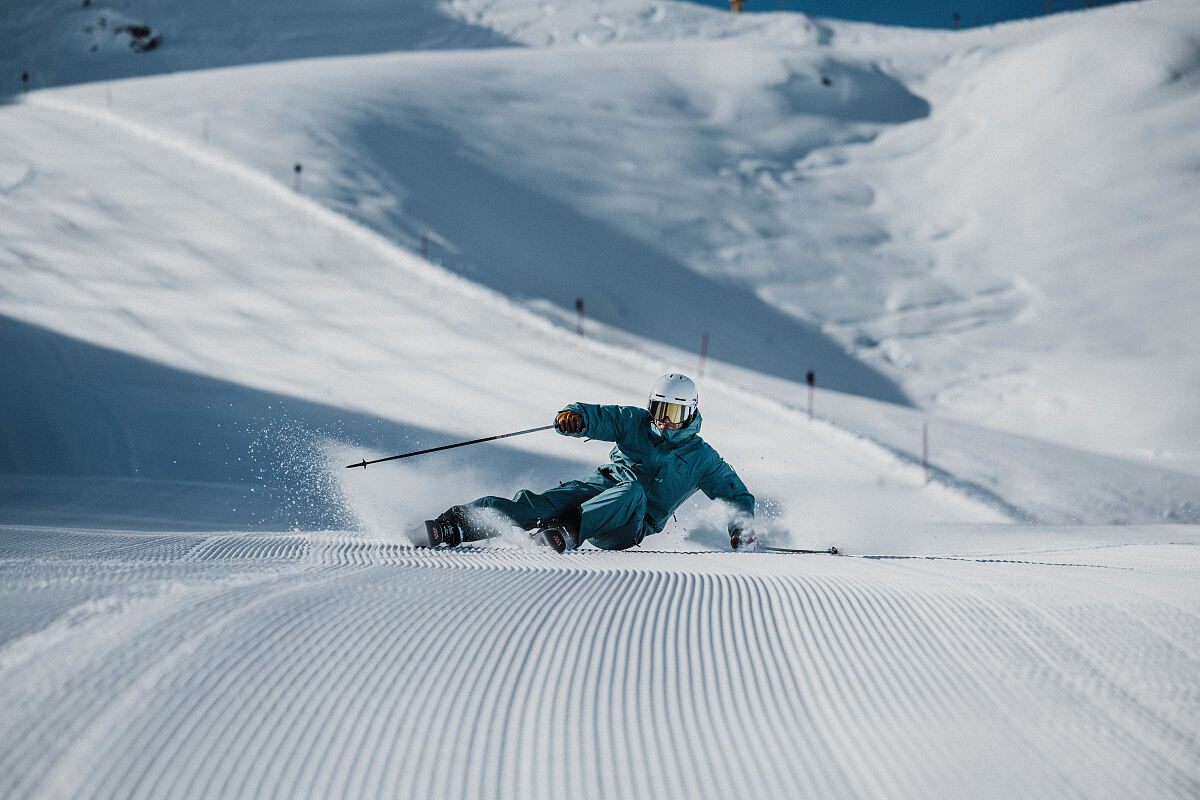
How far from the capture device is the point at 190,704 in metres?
1.75

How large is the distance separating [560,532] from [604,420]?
0.66m

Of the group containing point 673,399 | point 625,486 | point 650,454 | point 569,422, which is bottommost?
point 625,486

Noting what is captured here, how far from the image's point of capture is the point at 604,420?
14.3ft

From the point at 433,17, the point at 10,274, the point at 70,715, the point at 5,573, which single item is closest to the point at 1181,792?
the point at 70,715

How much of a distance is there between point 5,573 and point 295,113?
18.3 meters

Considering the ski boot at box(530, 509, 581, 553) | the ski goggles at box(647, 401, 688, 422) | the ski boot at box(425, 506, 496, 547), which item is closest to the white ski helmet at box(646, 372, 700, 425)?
the ski goggles at box(647, 401, 688, 422)

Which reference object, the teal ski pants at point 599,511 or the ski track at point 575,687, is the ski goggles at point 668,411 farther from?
the ski track at point 575,687

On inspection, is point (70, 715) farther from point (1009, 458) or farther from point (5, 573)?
point (1009, 458)

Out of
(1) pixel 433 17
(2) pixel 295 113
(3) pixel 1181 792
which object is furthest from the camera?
(1) pixel 433 17

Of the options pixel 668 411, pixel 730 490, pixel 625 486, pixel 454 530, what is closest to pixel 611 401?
pixel 730 490

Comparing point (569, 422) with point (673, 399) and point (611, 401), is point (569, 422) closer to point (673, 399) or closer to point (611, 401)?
point (673, 399)

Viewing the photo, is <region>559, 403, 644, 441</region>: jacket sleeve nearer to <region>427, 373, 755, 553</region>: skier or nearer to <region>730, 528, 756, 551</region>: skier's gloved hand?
<region>427, 373, 755, 553</region>: skier

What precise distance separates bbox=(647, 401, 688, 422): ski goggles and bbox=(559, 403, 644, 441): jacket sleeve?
0.44ft

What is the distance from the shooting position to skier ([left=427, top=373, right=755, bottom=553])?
4133 mm
